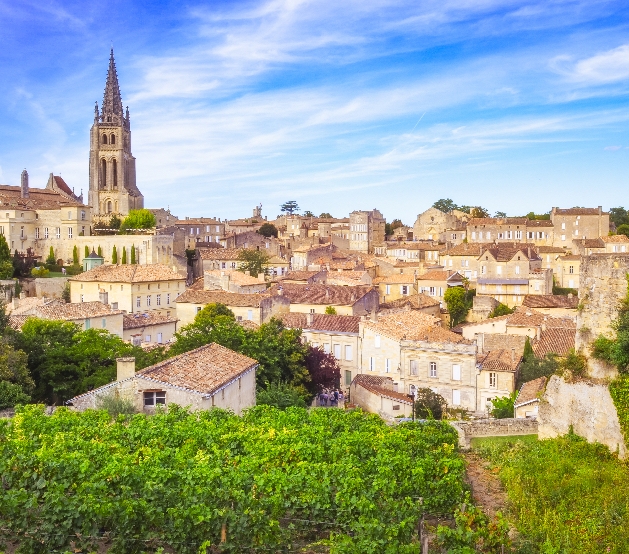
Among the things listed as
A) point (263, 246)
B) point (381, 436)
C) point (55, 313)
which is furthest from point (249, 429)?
point (263, 246)

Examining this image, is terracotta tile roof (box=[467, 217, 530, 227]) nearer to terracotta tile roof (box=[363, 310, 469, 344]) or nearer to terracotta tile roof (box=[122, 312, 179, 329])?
terracotta tile roof (box=[363, 310, 469, 344])

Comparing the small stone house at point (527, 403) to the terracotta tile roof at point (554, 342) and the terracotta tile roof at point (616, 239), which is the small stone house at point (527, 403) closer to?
the terracotta tile roof at point (554, 342)

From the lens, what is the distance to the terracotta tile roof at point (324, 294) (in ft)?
153

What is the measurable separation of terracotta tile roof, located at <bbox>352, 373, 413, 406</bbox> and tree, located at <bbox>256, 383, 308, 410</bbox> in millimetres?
5660

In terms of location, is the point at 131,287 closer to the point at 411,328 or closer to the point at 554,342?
the point at 411,328

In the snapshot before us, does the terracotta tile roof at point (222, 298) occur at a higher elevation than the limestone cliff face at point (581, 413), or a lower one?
higher

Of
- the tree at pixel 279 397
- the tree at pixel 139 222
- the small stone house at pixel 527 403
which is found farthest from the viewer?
the tree at pixel 139 222

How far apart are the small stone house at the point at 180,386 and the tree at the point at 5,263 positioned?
3609 centimetres

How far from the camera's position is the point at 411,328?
3812 cm

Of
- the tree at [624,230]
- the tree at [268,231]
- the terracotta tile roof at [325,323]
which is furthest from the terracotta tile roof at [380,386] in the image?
the tree at [268,231]

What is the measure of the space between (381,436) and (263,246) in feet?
211

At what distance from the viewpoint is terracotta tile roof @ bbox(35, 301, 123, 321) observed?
3678 centimetres

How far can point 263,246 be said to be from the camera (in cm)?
8038

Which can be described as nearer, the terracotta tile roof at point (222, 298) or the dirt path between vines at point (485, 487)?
the dirt path between vines at point (485, 487)
